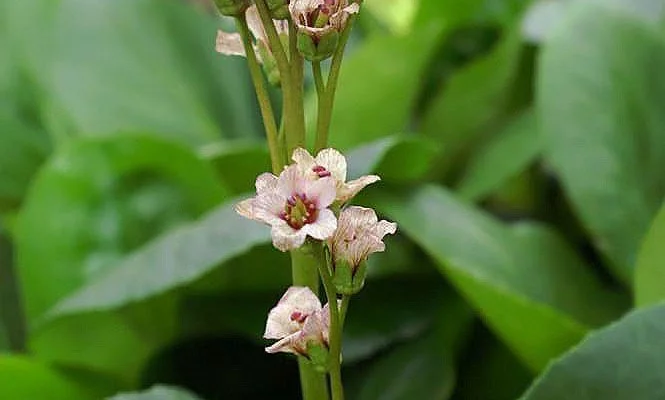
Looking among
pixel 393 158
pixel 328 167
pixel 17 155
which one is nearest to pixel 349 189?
pixel 328 167

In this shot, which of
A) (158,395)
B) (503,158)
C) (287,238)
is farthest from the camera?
(503,158)

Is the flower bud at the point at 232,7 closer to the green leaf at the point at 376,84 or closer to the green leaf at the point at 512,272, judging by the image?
the green leaf at the point at 512,272

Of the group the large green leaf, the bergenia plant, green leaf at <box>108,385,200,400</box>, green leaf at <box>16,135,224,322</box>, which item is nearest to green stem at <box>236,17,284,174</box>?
the bergenia plant

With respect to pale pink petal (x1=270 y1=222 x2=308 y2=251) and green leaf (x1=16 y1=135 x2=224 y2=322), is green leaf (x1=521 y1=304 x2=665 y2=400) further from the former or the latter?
green leaf (x1=16 y1=135 x2=224 y2=322)

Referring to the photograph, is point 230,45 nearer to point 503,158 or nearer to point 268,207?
point 268,207

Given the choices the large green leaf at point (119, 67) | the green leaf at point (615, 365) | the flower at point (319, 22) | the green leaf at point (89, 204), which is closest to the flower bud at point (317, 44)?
the flower at point (319, 22)
